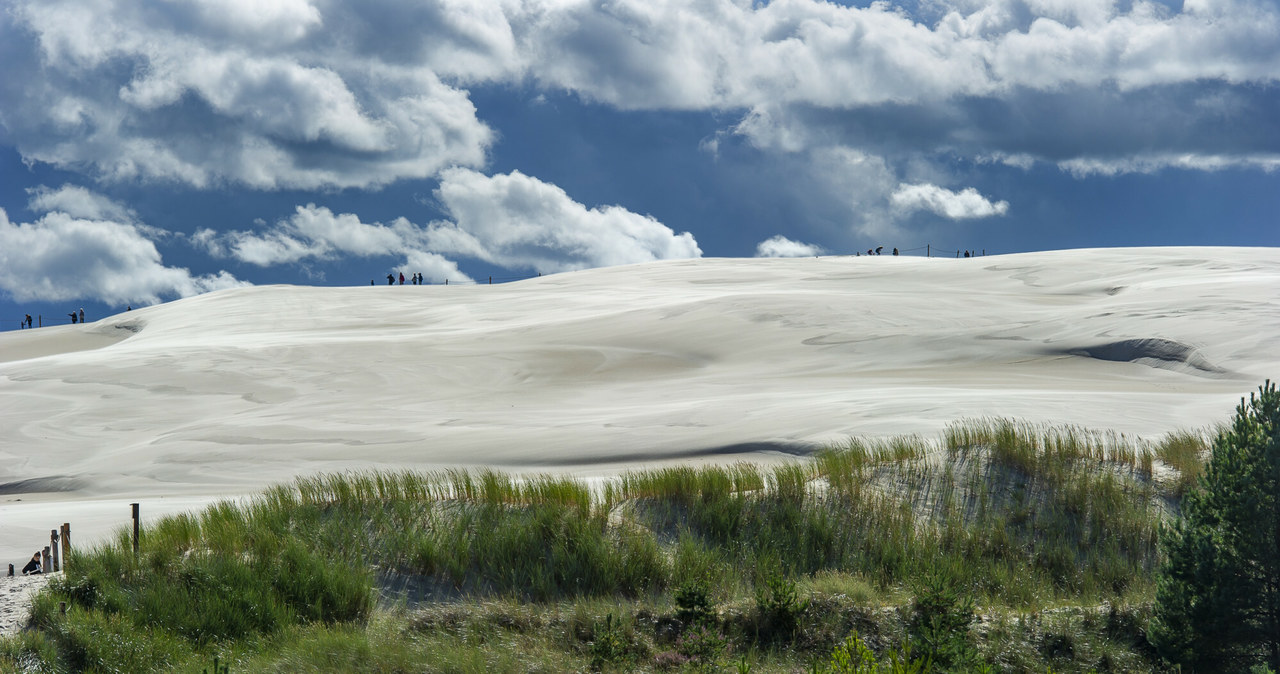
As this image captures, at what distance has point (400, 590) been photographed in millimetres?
7398

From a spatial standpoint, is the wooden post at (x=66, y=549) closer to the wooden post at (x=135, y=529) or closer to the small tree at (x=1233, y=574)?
the wooden post at (x=135, y=529)

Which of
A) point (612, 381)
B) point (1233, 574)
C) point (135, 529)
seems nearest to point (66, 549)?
A: point (135, 529)

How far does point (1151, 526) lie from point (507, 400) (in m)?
11.9

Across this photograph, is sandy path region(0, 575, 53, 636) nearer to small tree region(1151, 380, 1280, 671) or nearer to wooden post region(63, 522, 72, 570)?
wooden post region(63, 522, 72, 570)

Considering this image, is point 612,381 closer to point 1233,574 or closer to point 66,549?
point 66,549

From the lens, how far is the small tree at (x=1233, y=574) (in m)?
6.51

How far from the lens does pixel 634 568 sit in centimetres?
756

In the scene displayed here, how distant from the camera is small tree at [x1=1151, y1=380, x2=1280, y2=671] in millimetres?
6508

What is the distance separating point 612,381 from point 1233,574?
43.9ft

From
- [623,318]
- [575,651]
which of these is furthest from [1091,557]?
[623,318]

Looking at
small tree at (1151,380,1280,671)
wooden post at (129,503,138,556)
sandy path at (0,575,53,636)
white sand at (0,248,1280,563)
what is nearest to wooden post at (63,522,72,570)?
sandy path at (0,575,53,636)

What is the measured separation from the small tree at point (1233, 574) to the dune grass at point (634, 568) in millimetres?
461

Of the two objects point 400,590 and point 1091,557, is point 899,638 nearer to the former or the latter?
point 1091,557

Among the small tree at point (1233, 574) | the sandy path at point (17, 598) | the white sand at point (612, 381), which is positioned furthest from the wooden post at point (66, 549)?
Result: the small tree at point (1233, 574)
